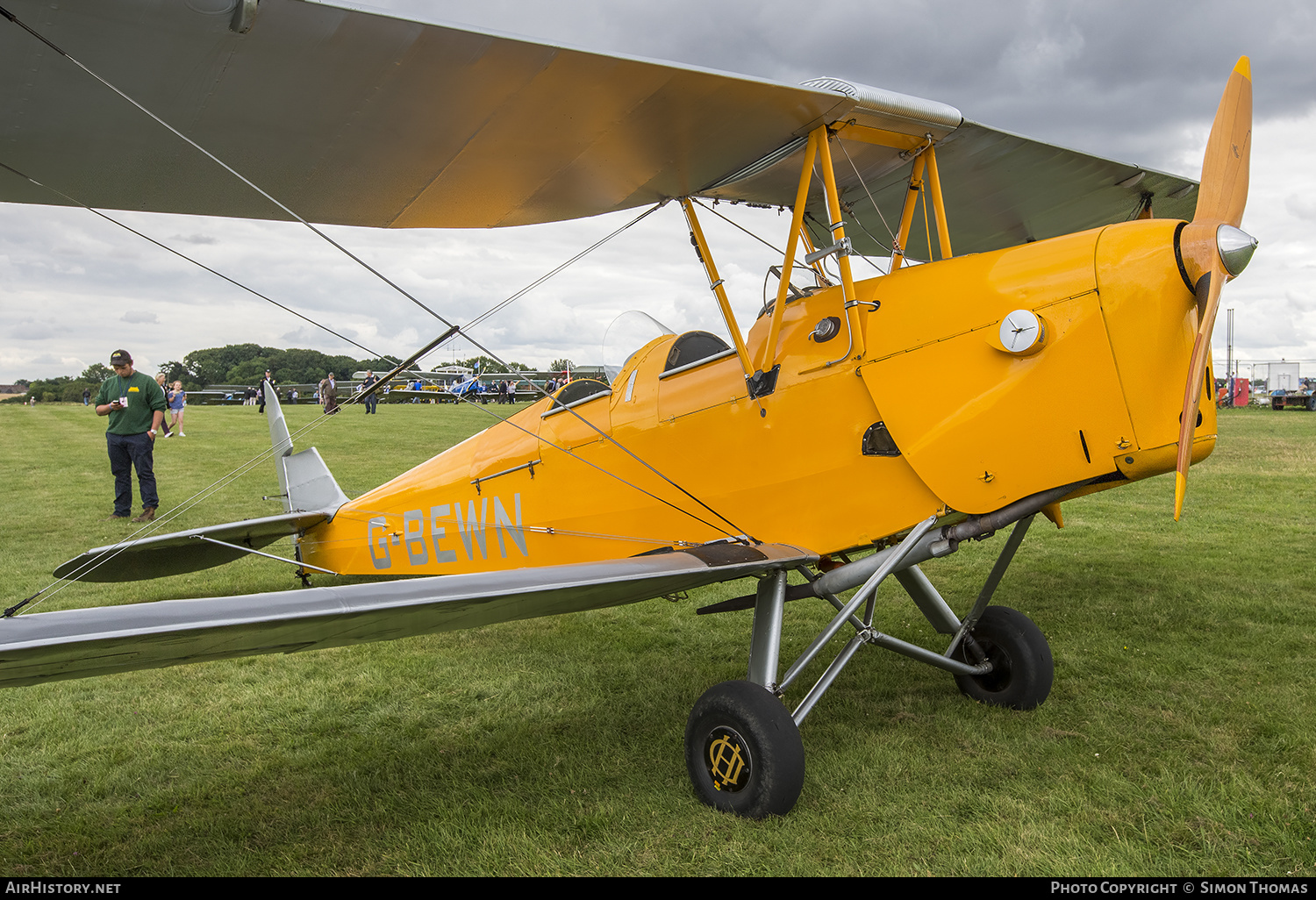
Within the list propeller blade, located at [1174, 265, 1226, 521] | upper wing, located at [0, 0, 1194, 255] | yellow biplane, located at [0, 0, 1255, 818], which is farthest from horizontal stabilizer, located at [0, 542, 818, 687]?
upper wing, located at [0, 0, 1194, 255]

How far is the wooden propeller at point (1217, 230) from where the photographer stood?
8.55 feet

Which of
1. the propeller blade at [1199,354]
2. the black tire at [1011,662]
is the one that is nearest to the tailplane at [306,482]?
the black tire at [1011,662]

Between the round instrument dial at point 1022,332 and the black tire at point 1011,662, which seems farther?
the black tire at point 1011,662

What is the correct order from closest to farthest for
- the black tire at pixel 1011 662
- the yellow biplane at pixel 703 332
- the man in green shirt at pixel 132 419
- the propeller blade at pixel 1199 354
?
the propeller blade at pixel 1199 354, the yellow biplane at pixel 703 332, the black tire at pixel 1011 662, the man in green shirt at pixel 132 419

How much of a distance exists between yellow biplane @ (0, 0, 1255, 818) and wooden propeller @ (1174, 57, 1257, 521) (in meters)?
0.01

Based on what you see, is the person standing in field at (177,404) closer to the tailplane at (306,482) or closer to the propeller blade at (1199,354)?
the tailplane at (306,482)

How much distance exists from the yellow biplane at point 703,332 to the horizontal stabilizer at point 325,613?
0.05ft

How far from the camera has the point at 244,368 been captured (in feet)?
128

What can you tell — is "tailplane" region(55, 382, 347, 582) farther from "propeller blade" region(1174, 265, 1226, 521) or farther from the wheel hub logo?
"propeller blade" region(1174, 265, 1226, 521)

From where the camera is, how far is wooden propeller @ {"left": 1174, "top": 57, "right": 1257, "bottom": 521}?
2.61 m

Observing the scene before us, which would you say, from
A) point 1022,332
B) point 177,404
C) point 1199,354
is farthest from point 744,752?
point 177,404

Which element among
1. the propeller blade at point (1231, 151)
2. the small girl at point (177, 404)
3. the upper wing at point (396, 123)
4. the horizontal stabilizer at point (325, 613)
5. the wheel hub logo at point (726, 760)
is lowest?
the wheel hub logo at point (726, 760)

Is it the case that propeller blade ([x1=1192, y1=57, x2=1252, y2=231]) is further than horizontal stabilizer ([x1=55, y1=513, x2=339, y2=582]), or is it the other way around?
horizontal stabilizer ([x1=55, y1=513, x2=339, y2=582])

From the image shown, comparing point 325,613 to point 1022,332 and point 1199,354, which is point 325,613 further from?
point 1199,354
